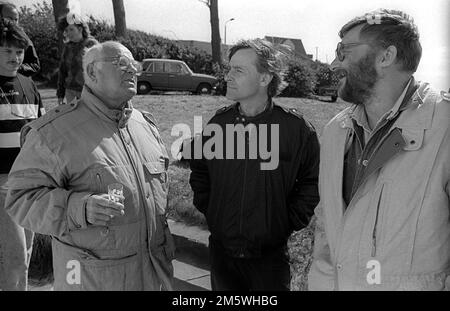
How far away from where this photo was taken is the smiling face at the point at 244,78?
2525 millimetres

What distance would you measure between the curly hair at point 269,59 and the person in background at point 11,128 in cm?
148

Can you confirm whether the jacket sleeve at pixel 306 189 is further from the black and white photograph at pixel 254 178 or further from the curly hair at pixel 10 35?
the curly hair at pixel 10 35

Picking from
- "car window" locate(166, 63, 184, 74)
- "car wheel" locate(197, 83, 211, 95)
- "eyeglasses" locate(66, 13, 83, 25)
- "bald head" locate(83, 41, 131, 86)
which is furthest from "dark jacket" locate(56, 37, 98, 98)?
"car wheel" locate(197, 83, 211, 95)

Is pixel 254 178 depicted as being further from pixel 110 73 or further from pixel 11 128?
pixel 11 128

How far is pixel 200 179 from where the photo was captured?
2.63 metres

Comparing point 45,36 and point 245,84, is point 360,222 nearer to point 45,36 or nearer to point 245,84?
point 245,84

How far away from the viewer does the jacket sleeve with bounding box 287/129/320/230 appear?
96.0 inches

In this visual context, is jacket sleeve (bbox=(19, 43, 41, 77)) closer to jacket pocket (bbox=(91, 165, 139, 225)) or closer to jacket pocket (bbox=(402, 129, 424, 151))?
jacket pocket (bbox=(91, 165, 139, 225))

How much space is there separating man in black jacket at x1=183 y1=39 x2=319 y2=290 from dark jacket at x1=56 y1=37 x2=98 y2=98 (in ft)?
8.19

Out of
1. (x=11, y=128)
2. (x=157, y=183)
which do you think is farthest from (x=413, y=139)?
(x=11, y=128)

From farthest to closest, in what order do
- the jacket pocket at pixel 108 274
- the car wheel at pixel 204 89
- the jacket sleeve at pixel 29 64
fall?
the car wheel at pixel 204 89 → the jacket sleeve at pixel 29 64 → the jacket pocket at pixel 108 274

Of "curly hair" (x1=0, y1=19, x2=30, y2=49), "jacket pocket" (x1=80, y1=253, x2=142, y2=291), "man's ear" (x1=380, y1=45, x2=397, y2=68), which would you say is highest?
"curly hair" (x1=0, y1=19, x2=30, y2=49)

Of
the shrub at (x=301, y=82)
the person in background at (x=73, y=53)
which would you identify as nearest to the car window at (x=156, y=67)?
the shrub at (x=301, y=82)
